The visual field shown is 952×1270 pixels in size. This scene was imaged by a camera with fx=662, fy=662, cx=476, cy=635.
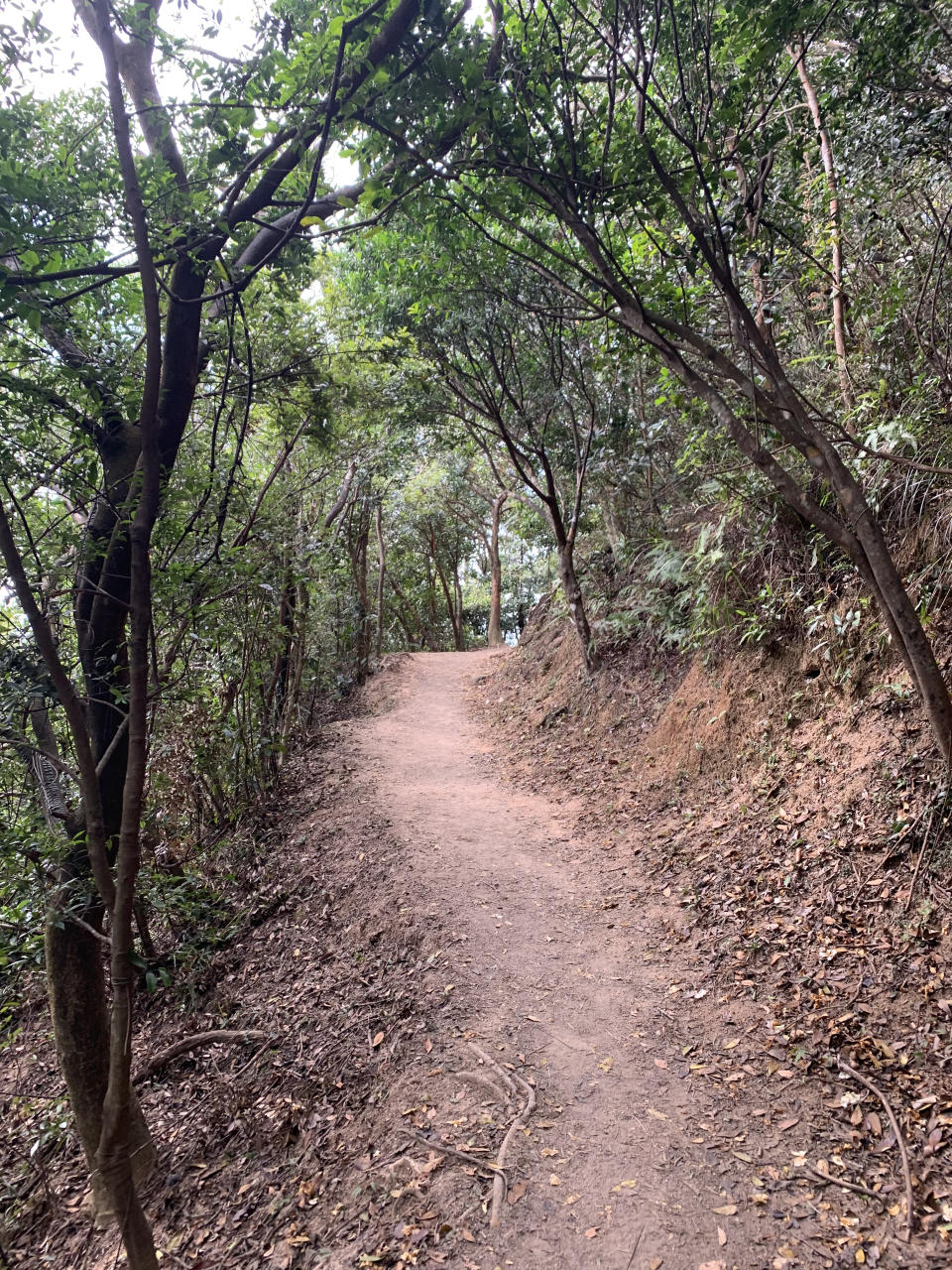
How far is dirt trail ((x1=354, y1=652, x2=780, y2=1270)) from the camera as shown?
9.45 ft

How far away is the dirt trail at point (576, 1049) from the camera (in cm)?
288

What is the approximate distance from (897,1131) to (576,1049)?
1.68 meters

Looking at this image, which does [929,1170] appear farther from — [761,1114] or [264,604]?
[264,604]

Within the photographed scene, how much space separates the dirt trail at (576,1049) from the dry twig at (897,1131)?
55 centimetres

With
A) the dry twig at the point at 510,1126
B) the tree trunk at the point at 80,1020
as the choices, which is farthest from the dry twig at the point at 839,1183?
the tree trunk at the point at 80,1020

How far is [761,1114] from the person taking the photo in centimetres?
338

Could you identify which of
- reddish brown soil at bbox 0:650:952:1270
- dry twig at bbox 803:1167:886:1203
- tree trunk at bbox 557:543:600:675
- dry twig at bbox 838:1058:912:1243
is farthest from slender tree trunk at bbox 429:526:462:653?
dry twig at bbox 803:1167:886:1203

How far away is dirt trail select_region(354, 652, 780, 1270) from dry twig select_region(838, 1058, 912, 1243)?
0.55 m

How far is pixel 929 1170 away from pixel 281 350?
821 centimetres

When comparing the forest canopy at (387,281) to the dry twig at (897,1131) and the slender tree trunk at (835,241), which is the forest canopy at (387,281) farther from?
the dry twig at (897,1131)

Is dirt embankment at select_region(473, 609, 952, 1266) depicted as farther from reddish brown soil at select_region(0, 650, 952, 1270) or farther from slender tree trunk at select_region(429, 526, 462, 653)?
slender tree trunk at select_region(429, 526, 462, 653)

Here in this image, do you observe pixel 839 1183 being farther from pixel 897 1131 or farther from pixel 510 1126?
pixel 510 1126

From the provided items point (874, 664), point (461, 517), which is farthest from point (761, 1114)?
point (461, 517)

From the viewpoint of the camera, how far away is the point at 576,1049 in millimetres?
4047
